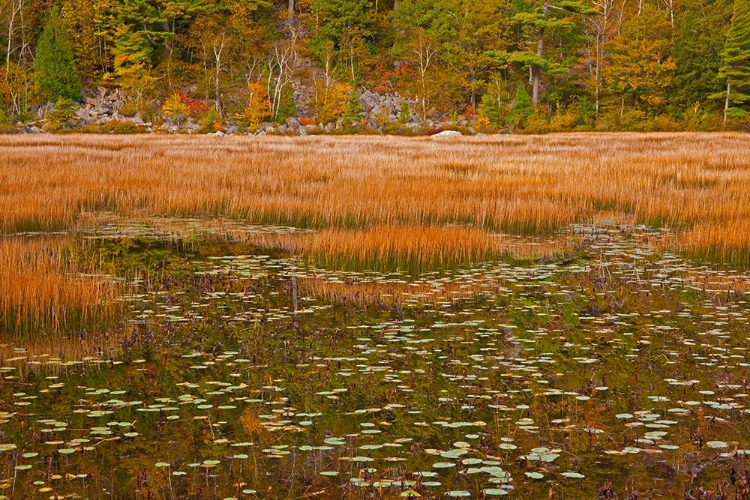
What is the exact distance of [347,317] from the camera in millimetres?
8961

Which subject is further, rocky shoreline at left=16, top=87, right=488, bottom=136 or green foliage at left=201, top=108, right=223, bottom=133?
green foliage at left=201, top=108, right=223, bottom=133

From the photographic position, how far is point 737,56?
210 ft

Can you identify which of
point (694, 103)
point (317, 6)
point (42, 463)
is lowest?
point (42, 463)

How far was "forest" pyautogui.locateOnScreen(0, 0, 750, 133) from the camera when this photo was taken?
67.0 meters

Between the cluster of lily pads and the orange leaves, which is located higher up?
the orange leaves

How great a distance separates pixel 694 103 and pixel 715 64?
3389 mm

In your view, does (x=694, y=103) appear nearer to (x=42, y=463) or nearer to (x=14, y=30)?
(x=14, y=30)

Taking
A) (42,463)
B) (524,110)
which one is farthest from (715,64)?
(42,463)

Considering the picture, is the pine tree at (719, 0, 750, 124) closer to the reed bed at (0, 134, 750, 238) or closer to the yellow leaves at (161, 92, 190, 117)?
the reed bed at (0, 134, 750, 238)

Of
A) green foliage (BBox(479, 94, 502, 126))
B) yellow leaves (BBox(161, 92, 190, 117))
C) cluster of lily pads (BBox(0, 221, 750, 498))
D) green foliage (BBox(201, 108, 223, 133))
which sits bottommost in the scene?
cluster of lily pads (BBox(0, 221, 750, 498))

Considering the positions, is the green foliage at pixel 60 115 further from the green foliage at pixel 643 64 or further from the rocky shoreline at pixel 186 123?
the green foliage at pixel 643 64

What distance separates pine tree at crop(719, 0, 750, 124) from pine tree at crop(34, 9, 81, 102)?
165 ft

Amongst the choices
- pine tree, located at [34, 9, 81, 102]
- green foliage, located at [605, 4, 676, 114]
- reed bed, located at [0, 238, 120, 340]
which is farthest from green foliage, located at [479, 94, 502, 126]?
reed bed, located at [0, 238, 120, 340]

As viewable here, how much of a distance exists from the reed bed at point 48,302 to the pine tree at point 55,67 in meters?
61.0
